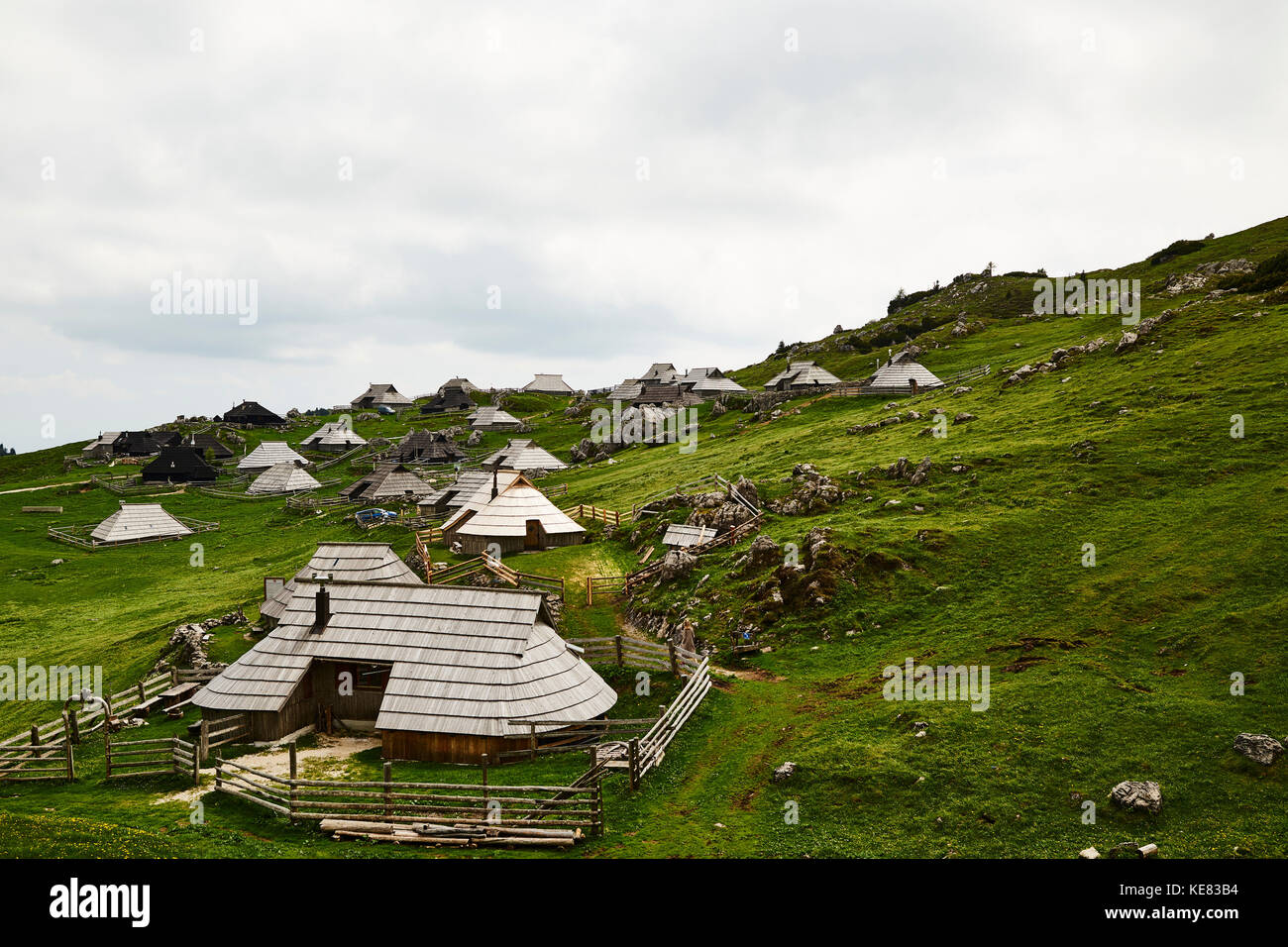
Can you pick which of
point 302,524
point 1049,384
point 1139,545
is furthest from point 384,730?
point 302,524

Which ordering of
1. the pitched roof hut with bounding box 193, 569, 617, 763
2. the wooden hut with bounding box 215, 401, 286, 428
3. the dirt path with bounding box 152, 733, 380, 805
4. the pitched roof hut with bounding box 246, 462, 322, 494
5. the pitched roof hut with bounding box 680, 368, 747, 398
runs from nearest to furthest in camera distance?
the dirt path with bounding box 152, 733, 380, 805, the pitched roof hut with bounding box 193, 569, 617, 763, the pitched roof hut with bounding box 246, 462, 322, 494, the pitched roof hut with bounding box 680, 368, 747, 398, the wooden hut with bounding box 215, 401, 286, 428

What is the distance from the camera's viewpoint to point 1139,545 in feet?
84.3

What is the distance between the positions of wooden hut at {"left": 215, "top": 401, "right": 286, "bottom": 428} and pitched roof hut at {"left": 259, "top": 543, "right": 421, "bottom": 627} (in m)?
105

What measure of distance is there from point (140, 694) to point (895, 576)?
1159 inches

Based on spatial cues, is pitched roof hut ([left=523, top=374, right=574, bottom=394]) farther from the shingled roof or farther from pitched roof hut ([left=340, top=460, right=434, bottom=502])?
the shingled roof

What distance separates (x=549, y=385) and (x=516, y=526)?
105465 millimetres

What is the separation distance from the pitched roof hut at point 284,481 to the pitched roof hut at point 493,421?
28.1 m

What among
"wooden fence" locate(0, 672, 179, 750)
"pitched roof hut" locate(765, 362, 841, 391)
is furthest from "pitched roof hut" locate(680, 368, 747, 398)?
"wooden fence" locate(0, 672, 179, 750)

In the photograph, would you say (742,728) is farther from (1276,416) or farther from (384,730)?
(1276,416)

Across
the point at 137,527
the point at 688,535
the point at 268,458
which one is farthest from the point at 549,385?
the point at 688,535

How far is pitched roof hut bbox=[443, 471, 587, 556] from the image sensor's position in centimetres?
4541

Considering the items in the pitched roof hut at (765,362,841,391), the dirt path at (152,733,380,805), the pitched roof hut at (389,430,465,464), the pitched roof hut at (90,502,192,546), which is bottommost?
A: the dirt path at (152,733,380,805)

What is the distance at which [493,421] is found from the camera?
10762 cm

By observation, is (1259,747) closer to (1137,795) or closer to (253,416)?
(1137,795)
